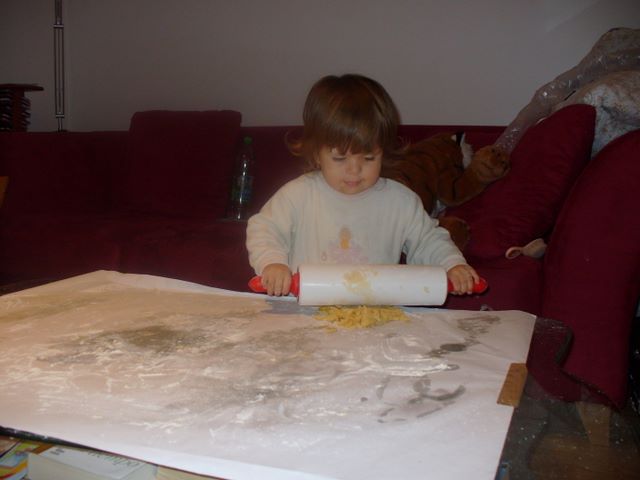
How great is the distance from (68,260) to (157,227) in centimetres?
35

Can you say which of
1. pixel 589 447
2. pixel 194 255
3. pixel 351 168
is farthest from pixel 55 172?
pixel 589 447

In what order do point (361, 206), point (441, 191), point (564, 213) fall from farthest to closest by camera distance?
point (441, 191), point (361, 206), point (564, 213)

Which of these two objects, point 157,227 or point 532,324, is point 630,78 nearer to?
point 532,324

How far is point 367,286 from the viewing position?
106 cm

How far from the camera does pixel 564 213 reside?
1.41 m

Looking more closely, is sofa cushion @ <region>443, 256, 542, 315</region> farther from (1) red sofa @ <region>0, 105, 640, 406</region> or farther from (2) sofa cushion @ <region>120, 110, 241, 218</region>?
(2) sofa cushion @ <region>120, 110, 241, 218</region>

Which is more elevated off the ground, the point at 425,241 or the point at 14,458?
the point at 425,241

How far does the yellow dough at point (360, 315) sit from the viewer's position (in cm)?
99

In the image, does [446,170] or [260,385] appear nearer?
[260,385]

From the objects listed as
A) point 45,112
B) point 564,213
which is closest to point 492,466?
Result: point 564,213

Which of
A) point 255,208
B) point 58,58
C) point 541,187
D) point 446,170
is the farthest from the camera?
point 58,58

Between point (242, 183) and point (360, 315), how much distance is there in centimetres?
181

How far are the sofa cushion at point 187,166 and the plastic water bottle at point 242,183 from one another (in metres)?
0.04

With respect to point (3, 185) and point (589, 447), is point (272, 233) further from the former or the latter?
point (3, 185)
